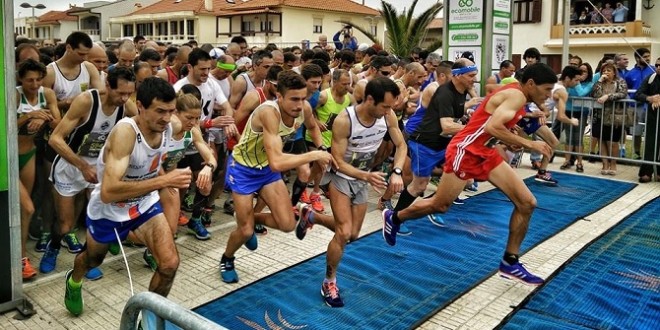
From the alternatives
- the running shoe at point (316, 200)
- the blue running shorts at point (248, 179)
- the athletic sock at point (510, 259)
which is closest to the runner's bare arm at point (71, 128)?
the blue running shorts at point (248, 179)

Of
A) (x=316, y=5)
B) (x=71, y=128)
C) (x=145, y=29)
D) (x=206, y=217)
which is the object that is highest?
(x=316, y=5)

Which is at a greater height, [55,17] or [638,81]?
[55,17]

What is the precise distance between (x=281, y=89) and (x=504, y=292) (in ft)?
8.67

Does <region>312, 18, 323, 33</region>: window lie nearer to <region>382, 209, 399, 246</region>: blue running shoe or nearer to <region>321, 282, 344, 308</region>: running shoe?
<region>382, 209, 399, 246</region>: blue running shoe

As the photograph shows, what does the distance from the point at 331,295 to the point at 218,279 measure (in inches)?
47.1

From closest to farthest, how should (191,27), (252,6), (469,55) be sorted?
(469,55) → (252,6) → (191,27)

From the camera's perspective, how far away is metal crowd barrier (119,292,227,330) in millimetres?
1821

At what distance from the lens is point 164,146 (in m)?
4.50

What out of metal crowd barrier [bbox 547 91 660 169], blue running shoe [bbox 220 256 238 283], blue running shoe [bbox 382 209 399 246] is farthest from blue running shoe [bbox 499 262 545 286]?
metal crowd barrier [bbox 547 91 660 169]

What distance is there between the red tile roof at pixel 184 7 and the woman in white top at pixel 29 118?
47.9 metres

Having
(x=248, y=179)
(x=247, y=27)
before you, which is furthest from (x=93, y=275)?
(x=247, y=27)

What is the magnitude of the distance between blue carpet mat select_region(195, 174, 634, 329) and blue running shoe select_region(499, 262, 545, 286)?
0.26m

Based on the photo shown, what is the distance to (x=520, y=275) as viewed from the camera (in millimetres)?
5426

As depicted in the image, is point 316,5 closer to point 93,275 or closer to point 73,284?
point 93,275
